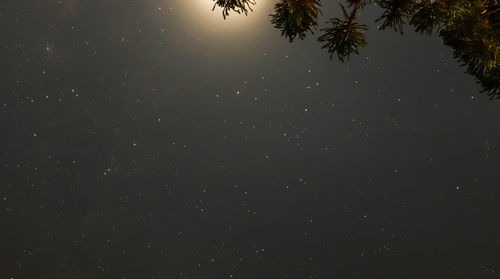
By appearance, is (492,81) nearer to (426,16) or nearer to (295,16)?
(426,16)

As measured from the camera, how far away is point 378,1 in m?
1.47

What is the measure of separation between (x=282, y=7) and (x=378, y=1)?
322 millimetres

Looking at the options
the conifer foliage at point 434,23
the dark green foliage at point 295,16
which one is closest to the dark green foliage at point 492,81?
the conifer foliage at point 434,23

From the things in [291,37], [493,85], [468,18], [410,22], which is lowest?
[493,85]

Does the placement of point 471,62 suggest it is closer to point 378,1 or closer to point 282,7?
point 378,1

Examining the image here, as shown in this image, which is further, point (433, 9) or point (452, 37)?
point (452, 37)

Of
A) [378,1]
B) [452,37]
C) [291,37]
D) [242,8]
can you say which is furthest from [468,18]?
[242,8]

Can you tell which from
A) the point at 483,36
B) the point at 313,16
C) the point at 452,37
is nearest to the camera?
the point at 483,36

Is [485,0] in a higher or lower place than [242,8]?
lower

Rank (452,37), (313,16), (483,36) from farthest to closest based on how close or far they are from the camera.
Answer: (452,37), (313,16), (483,36)

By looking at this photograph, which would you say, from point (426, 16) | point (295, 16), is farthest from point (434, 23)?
point (295, 16)

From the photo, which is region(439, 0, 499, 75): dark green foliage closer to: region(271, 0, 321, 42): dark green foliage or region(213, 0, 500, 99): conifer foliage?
region(213, 0, 500, 99): conifer foliage

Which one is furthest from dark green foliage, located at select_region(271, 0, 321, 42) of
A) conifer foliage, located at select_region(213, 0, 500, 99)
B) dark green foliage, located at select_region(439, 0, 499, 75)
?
dark green foliage, located at select_region(439, 0, 499, 75)

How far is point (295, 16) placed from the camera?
1.47 metres
